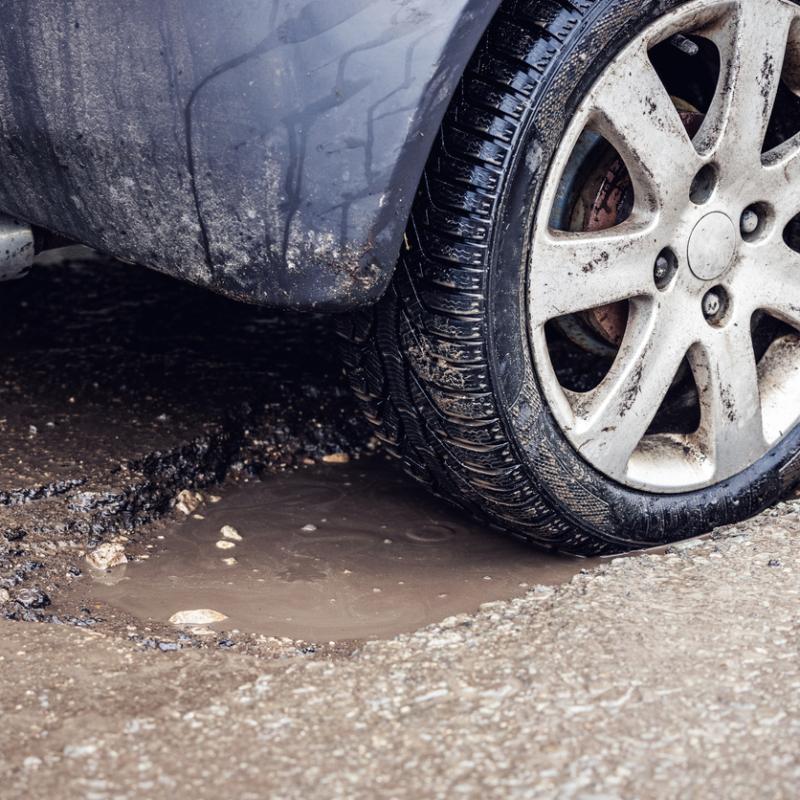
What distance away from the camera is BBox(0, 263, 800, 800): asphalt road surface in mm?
1415

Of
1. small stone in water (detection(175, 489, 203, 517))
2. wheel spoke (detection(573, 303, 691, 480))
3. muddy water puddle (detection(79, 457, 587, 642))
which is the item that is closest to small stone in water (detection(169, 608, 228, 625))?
muddy water puddle (detection(79, 457, 587, 642))

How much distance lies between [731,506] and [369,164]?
1109mm

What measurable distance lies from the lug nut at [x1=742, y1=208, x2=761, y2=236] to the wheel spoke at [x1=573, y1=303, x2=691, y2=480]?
243mm

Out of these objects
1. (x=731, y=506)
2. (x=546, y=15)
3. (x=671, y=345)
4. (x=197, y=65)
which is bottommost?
(x=731, y=506)

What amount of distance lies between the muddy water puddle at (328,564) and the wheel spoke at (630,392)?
26 cm

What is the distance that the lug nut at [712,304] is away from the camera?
213 cm

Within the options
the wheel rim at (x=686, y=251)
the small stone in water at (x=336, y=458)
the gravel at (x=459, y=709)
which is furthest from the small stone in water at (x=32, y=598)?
the wheel rim at (x=686, y=251)

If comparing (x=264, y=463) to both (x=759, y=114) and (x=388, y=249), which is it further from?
(x=759, y=114)

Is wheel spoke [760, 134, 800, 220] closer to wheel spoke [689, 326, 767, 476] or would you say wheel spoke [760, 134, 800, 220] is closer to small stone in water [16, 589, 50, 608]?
wheel spoke [689, 326, 767, 476]

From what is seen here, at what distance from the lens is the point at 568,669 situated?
1625 mm

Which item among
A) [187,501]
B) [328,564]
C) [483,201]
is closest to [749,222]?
[483,201]

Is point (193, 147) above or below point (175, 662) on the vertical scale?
above

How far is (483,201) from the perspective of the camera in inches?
68.2

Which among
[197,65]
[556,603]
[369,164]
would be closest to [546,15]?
[369,164]
